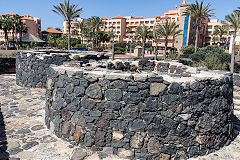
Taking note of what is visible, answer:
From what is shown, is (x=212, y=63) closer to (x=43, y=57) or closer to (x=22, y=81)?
(x=43, y=57)

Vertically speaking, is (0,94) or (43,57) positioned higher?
(43,57)

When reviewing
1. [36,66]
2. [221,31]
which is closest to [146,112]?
[36,66]

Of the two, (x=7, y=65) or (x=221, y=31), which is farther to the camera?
(x=221, y=31)

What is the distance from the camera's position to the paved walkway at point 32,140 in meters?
4.75

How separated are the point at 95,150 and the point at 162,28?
31269 mm

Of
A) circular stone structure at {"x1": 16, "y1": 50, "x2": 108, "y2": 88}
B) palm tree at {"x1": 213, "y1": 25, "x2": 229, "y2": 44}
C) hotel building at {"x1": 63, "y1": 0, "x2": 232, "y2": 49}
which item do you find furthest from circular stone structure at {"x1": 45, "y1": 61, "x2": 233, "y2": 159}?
palm tree at {"x1": 213, "y1": 25, "x2": 229, "y2": 44}

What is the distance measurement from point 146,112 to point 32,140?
3.17 meters

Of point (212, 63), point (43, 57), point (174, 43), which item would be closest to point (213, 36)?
point (174, 43)

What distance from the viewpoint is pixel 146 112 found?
15.1ft

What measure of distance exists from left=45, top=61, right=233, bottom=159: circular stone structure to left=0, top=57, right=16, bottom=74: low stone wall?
13.5 m

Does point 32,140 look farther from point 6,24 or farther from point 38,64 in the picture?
point 6,24

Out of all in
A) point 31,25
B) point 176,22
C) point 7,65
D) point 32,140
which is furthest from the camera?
point 31,25

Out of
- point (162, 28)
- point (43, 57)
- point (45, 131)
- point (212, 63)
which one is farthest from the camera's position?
point (162, 28)

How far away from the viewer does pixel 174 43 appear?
59500mm
